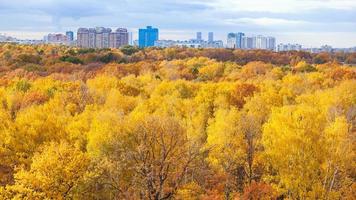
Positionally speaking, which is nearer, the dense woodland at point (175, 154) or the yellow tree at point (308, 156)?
the dense woodland at point (175, 154)

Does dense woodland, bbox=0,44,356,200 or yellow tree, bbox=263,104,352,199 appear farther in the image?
yellow tree, bbox=263,104,352,199

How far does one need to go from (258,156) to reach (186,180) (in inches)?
289

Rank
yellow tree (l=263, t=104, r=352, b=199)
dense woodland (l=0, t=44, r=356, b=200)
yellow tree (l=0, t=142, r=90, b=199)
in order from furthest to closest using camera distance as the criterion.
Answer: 1. yellow tree (l=263, t=104, r=352, b=199)
2. dense woodland (l=0, t=44, r=356, b=200)
3. yellow tree (l=0, t=142, r=90, b=199)

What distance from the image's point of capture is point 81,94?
2406 inches

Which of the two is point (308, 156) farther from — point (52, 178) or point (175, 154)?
point (52, 178)

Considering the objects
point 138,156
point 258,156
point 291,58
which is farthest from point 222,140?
point 291,58

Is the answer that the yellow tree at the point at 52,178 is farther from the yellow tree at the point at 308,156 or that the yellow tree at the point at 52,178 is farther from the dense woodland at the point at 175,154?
the yellow tree at the point at 308,156

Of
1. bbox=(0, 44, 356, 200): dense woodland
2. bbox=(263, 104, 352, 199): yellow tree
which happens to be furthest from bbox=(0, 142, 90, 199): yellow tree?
bbox=(263, 104, 352, 199): yellow tree

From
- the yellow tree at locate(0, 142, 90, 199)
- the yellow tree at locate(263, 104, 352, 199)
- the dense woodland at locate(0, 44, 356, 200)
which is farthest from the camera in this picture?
the yellow tree at locate(263, 104, 352, 199)

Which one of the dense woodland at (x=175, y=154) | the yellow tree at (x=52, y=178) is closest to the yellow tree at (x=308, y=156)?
the dense woodland at (x=175, y=154)

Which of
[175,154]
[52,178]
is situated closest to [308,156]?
[175,154]

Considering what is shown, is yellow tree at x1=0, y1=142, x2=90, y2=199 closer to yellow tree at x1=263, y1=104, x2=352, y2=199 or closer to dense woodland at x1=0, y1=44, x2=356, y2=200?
dense woodland at x1=0, y1=44, x2=356, y2=200

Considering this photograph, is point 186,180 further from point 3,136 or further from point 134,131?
point 3,136

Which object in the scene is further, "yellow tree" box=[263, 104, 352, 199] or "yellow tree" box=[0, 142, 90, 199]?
"yellow tree" box=[263, 104, 352, 199]
